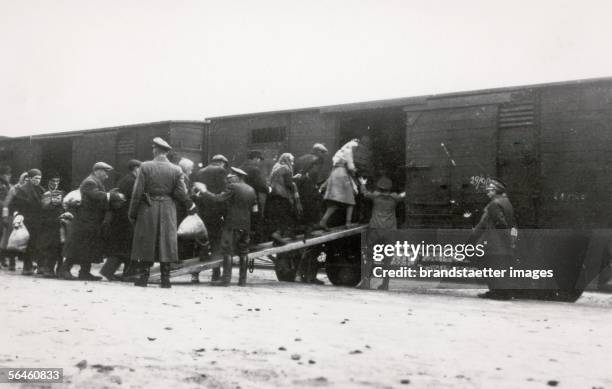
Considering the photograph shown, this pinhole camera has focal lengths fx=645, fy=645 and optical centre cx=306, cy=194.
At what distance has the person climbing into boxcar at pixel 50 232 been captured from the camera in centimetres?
984

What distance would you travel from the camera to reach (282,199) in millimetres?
10250

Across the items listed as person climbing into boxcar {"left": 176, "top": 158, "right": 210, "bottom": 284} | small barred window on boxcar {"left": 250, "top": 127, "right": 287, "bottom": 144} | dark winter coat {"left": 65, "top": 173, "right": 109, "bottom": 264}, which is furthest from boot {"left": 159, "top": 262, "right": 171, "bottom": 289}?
small barred window on boxcar {"left": 250, "top": 127, "right": 287, "bottom": 144}

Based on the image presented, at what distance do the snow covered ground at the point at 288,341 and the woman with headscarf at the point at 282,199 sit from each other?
258 centimetres

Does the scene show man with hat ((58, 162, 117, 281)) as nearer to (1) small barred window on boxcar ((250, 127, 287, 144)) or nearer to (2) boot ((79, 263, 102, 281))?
(2) boot ((79, 263, 102, 281))

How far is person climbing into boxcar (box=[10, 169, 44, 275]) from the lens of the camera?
10.1 m

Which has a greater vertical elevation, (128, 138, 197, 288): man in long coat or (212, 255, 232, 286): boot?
(128, 138, 197, 288): man in long coat

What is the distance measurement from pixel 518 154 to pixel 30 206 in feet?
24.6

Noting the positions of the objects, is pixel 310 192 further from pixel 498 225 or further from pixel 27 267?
pixel 27 267

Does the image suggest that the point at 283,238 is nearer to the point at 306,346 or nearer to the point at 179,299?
the point at 179,299

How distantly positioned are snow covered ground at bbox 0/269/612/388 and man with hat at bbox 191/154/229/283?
2122 millimetres

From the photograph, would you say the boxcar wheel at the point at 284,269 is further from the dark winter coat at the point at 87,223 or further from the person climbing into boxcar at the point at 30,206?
the person climbing into boxcar at the point at 30,206

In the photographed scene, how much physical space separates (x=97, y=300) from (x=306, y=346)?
275cm

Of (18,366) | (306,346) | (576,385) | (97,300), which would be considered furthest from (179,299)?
(576,385)

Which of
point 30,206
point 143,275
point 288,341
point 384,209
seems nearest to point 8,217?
point 30,206
